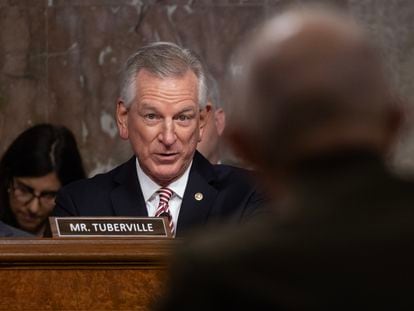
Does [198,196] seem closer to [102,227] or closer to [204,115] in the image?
[204,115]

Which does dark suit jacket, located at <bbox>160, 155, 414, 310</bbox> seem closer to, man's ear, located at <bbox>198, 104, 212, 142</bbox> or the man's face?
the man's face

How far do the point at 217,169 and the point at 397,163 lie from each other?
2385 millimetres

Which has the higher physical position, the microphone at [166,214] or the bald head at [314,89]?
→ the bald head at [314,89]

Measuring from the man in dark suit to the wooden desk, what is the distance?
0.54 meters

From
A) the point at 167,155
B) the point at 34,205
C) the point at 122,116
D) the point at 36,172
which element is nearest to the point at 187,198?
the point at 167,155

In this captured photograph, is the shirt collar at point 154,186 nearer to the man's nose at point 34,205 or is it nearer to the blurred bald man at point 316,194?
the man's nose at point 34,205

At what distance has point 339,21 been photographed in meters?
1.85

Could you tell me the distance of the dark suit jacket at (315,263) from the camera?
1.75m

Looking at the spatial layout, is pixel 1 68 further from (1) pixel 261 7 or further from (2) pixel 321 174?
(2) pixel 321 174

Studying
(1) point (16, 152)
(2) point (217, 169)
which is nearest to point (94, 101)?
(1) point (16, 152)

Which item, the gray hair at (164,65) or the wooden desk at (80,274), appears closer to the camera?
the wooden desk at (80,274)

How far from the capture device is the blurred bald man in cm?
175

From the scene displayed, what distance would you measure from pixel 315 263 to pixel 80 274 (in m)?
2.31

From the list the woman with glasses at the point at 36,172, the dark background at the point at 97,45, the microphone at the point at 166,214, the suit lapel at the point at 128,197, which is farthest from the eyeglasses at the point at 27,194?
the microphone at the point at 166,214
